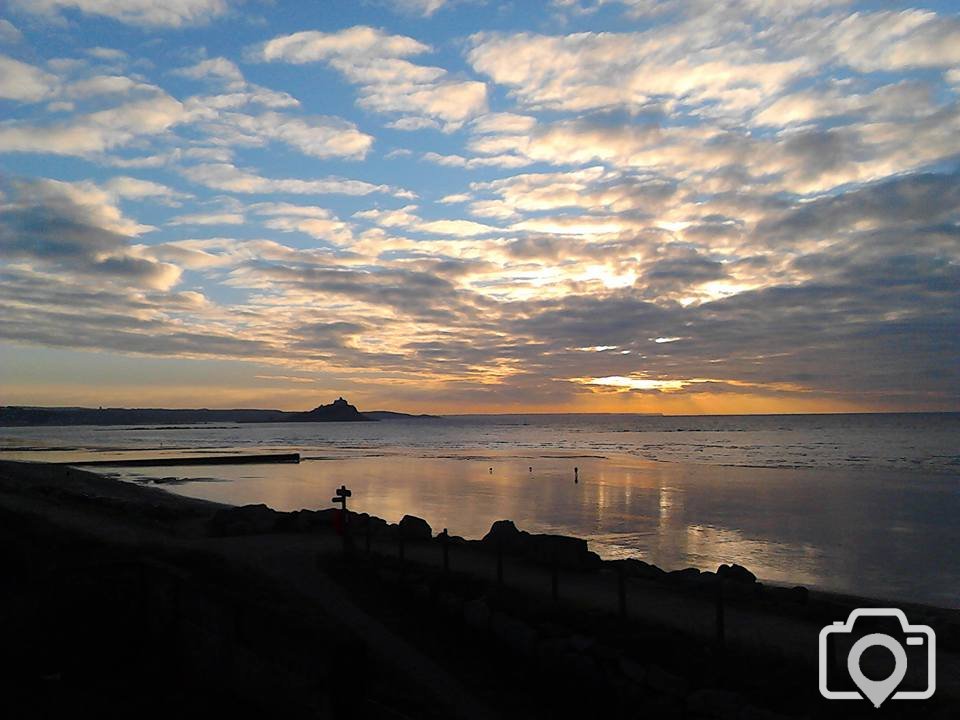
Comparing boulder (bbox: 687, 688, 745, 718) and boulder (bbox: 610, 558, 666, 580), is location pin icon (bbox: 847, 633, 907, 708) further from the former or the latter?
boulder (bbox: 610, 558, 666, 580)

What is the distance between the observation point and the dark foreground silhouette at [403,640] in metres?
9.52

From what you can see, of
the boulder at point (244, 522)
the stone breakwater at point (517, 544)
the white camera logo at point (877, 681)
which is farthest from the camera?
the boulder at point (244, 522)

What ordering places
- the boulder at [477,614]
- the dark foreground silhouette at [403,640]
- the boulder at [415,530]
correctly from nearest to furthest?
the dark foreground silhouette at [403,640] < the boulder at [477,614] < the boulder at [415,530]

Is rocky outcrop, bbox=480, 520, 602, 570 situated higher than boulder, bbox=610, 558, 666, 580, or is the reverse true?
rocky outcrop, bbox=480, 520, 602, 570

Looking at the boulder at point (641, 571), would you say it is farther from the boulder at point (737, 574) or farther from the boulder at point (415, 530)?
the boulder at point (415, 530)

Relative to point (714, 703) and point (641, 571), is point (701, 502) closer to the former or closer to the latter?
point (641, 571)

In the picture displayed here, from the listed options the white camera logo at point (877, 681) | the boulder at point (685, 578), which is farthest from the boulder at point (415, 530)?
the white camera logo at point (877, 681)

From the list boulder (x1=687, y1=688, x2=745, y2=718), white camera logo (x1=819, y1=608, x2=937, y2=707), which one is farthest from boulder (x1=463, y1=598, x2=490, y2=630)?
white camera logo (x1=819, y1=608, x2=937, y2=707)

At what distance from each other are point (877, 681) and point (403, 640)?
729 centimetres

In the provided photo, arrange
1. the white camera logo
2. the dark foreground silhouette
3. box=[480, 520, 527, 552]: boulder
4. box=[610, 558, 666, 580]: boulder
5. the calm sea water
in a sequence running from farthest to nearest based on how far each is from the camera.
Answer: the calm sea water → box=[480, 520, 527, 552]: boulder → box=[610, 558, 666, 580]: boulder → the white camera logo → the dark foreground silhouette

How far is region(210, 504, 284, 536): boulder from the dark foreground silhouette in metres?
5.05

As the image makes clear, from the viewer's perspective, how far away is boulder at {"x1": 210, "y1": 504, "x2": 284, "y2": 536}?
23984mm

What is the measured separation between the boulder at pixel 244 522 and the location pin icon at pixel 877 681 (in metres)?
17.4

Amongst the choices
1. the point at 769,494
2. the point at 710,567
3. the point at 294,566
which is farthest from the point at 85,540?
the point at 769,494
